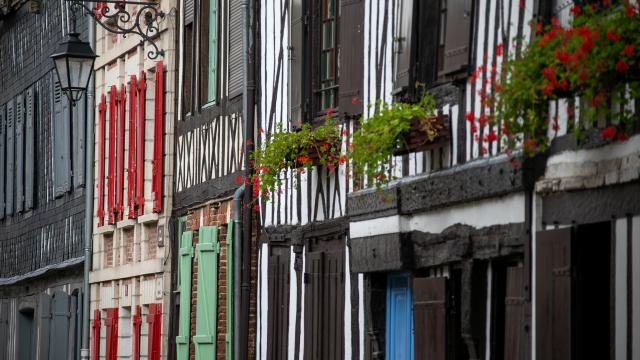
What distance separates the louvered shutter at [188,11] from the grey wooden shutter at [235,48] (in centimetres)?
154

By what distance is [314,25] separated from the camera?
1556 centimetres

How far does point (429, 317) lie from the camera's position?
12852 millimetres

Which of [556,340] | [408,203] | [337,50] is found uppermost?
[337,50]

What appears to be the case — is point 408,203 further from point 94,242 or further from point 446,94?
point 94,242

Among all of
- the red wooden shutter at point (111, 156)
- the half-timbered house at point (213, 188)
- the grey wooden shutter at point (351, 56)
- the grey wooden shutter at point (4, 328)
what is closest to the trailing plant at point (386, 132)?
the grey wooden shutter at point (351, 56)

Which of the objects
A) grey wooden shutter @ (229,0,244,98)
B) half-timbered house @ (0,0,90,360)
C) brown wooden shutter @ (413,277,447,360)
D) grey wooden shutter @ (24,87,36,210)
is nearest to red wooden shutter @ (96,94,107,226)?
half-timbered house @ (0,0,90,360)

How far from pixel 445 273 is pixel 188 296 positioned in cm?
709

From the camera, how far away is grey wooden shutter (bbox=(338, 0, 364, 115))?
14258 mm

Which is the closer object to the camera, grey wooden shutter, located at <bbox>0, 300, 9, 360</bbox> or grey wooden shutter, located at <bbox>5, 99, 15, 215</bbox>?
grey wooden shutter, located at <bbox>0, 300, 9, 360</bbox>

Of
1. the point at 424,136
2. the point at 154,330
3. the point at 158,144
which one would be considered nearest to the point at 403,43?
the point at 424,136

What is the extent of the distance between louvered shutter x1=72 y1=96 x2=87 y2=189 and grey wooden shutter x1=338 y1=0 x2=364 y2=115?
1058 cm

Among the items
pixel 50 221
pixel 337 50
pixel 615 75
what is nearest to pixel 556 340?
pixel 615 75

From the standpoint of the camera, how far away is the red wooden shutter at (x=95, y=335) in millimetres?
23844

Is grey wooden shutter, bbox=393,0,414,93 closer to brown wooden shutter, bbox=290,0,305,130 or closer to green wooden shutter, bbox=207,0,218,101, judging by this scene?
brown wooden shutter, bbox=290,0,305,130
